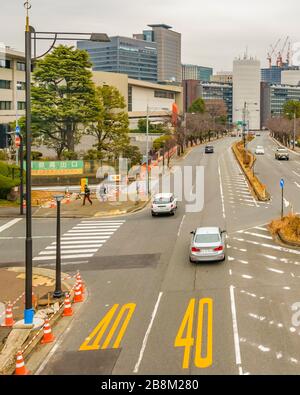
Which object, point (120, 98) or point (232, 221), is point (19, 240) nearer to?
point (232, 221)

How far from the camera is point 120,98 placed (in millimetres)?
72188

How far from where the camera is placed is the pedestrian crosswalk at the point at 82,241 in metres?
27.3

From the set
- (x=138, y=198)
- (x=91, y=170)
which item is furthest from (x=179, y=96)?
(x=138, y=198)

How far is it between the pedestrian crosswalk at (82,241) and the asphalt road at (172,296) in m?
0.06

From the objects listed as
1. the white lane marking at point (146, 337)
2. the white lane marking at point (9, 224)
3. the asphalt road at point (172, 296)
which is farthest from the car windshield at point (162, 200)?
the white lane marking at point (146, 337)

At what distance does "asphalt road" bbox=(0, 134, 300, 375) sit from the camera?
14062 millimetres

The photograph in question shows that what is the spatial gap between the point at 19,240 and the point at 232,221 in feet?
46.0

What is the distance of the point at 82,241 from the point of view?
30906mm

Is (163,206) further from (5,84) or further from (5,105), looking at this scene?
(5,84)

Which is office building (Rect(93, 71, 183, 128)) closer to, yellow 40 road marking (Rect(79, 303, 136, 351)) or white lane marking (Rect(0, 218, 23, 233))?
white lane marking (Rect(0, 218, 23, 233))

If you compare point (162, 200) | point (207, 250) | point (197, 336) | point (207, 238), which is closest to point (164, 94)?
point (162, 200)

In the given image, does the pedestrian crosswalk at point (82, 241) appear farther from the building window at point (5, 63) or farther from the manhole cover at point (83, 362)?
the building window at point (5, 63)

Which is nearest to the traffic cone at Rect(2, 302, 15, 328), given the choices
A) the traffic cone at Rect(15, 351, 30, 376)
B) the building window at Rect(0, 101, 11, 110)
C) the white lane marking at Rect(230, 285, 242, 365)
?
the traffic cone at Rect(15, 351, 30, 376)

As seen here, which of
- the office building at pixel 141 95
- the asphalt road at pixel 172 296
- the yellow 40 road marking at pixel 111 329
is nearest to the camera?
the asphalt road at pixel 172 296
